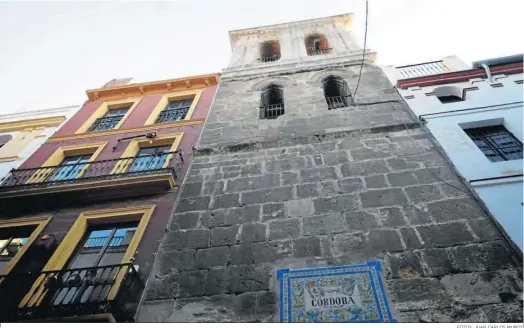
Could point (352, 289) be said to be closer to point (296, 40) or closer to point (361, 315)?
point (361, 315)

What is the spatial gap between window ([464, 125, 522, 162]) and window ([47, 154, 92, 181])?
29.3 feet

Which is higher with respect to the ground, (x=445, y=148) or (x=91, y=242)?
(x=445, y=148)

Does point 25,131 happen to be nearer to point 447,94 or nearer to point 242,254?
point 242,254

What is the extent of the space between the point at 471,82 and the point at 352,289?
21.1 feet

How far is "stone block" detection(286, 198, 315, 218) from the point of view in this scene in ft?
16.5

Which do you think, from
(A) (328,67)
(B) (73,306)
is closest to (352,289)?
(B) (73,306)

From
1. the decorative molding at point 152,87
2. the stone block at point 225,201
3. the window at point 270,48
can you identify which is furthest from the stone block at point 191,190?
the window at point 270,48

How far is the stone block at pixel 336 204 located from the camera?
16.4 ft

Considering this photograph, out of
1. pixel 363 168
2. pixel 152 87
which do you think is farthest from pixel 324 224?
pixel 152 87

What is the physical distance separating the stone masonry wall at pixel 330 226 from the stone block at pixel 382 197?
21 millimetres

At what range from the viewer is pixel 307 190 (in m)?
5.45

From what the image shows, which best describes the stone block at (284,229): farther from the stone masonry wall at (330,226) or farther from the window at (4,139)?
the window at (4,139)

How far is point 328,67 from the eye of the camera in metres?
9.97

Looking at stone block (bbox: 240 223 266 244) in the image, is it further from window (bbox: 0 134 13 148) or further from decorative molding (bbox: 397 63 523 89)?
window (bbox: 0 134 13 148)
